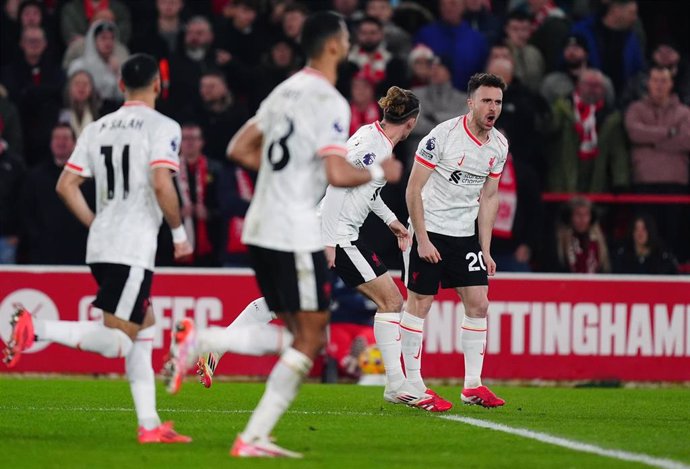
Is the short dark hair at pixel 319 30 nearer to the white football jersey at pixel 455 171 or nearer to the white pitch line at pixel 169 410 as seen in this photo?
the white football jersey at pixel 455 171

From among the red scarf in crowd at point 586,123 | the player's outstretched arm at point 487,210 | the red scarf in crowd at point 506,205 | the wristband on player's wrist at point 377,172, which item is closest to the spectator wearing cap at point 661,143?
the red scarf in crowd at point 586,123

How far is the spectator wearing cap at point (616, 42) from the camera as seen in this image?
17891mm

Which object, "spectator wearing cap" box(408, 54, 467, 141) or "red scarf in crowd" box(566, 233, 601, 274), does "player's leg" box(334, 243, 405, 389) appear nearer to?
"spectator wearing cap" box(408, 54, 467, 141)

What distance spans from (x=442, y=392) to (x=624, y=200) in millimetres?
4389

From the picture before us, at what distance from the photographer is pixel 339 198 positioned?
35.7ft

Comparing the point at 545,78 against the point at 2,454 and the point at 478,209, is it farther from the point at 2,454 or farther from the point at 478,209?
the point at 2,454

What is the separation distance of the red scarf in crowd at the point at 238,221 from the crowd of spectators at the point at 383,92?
0.06 ft

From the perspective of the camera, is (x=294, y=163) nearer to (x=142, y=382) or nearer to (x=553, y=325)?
(x=142, y=382)

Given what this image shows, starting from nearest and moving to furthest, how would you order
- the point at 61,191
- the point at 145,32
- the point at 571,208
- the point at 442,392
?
the point at 61,191 → the point at 442,392 → the point at 571,208 → the point at 145,32

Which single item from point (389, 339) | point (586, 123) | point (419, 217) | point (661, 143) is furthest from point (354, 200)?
point (661, 143)

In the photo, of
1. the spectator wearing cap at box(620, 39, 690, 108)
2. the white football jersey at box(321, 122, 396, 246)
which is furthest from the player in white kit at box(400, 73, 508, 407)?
the spectator wearing cap at box(620, 39, 690, 108)

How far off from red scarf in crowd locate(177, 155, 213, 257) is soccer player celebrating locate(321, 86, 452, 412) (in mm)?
5016

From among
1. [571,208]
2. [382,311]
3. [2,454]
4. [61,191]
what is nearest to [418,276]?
[382,311]

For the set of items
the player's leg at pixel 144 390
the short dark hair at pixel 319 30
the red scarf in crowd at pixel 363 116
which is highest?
the red scarf in crowd at pixel 363 116
